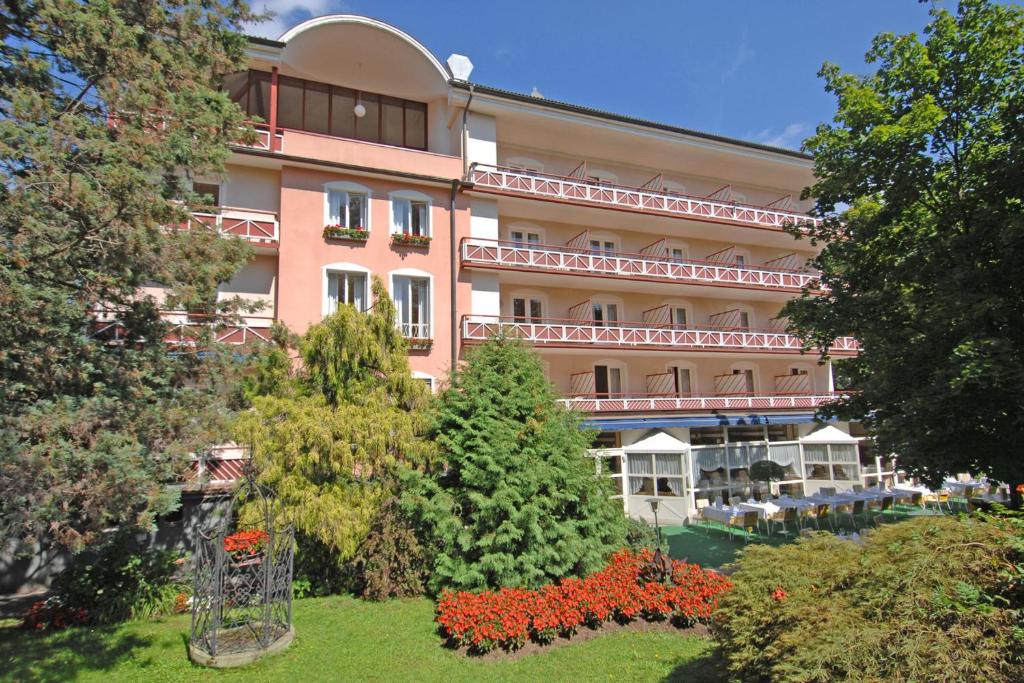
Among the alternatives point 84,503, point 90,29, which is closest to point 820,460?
point 84,503

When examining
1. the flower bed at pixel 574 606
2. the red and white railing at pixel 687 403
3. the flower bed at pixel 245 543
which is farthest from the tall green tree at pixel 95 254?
the red and white railing at pixel 687 403

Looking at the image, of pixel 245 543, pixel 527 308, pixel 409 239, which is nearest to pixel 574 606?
pixel 245 543

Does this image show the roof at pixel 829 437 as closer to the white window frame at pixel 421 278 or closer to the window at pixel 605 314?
the window at pixel 605 314

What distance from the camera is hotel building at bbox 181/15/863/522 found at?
17.4 m

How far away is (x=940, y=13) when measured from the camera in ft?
38.6

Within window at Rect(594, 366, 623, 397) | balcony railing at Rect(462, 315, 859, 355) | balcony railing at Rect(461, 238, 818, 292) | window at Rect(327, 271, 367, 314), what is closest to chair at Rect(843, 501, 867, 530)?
balcony railing at Rect(462, 315, 859, 355)

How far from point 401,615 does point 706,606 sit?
204 inches

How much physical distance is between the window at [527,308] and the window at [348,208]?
6321mm

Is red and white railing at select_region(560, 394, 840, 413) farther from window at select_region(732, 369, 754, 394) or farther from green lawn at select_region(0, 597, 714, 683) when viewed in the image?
green lawn at select_region(0, 597, 714, 683)

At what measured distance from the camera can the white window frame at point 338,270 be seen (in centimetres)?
1720

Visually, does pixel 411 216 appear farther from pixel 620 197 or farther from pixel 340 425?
pixel 340 425

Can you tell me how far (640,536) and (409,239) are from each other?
38.4 feet

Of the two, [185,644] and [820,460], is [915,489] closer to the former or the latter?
[820,460]

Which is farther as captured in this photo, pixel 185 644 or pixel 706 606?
pixel 706 606
